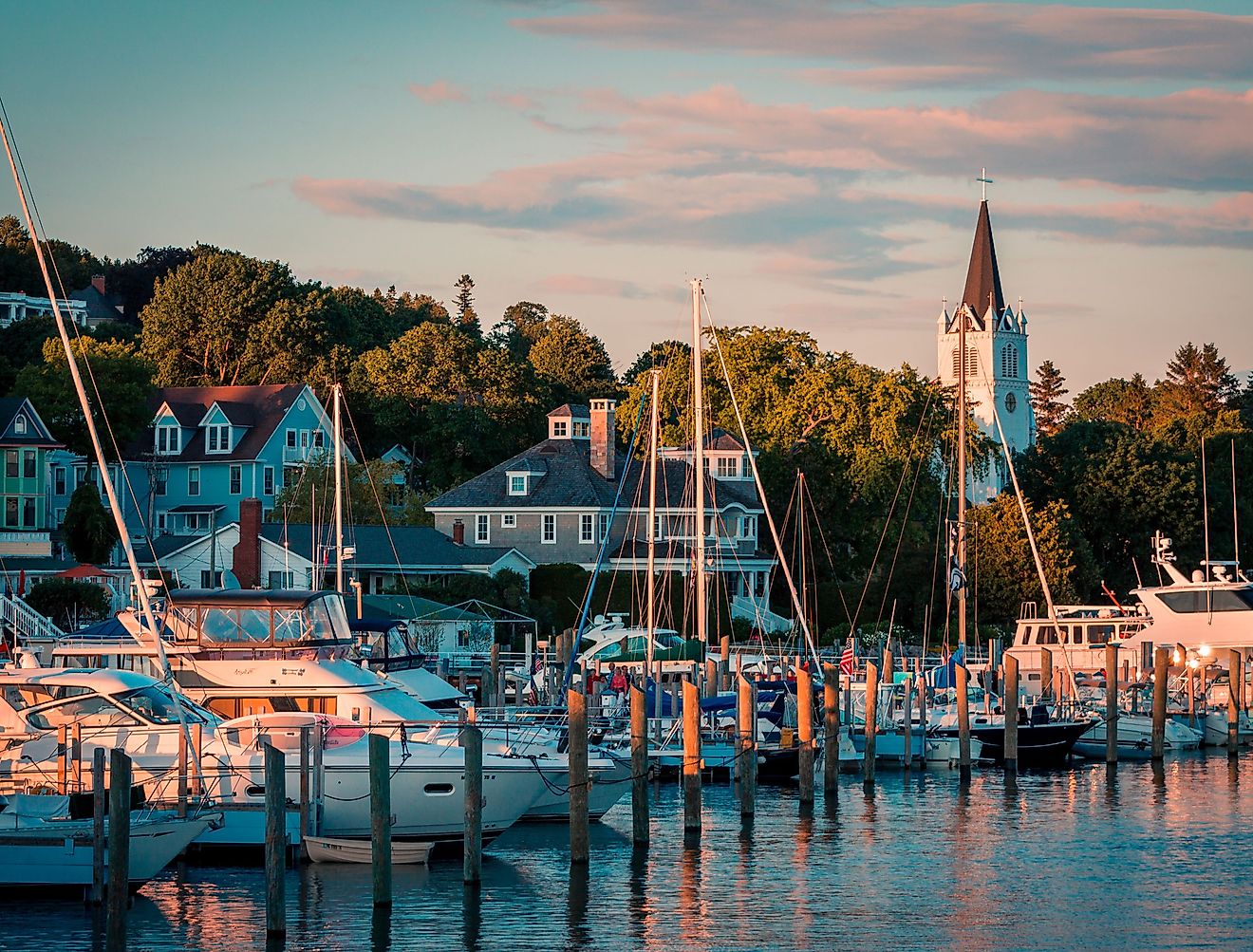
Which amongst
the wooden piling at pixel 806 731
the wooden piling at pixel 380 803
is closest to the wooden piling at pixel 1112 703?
the wooden piling at pixel 806 731

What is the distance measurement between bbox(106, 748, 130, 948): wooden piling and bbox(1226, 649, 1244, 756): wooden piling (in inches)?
1419

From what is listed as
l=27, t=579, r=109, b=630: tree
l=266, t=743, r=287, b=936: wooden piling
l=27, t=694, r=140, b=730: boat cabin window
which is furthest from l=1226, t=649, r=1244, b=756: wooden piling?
l=27, t=579, r=109, b=630: tree

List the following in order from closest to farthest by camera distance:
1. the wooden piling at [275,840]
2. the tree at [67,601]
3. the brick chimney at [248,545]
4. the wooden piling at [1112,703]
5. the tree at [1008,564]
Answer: the wooden piling at [275,840] < the wooden piling at [1112,703] < the tree at [67,601] < the brick chimney at [248,545] < the tree at [1008,564]

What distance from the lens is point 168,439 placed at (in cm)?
10350

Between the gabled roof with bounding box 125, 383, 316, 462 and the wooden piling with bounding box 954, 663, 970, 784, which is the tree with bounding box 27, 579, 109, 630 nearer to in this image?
the wooden piling with bounding box 954, 663, 970, 784

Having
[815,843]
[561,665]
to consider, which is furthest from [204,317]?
[815,843]

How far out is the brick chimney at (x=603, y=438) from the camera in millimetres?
92500

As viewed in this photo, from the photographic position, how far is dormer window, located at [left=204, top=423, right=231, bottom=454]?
10250cm

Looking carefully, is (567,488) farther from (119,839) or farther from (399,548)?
(119,839)

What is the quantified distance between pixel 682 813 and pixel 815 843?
15.0 ft

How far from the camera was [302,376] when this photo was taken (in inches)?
4702

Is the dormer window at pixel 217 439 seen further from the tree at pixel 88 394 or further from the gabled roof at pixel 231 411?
the tree at pixel 88 394

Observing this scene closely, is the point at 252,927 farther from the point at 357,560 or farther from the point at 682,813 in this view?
the point at 357,560

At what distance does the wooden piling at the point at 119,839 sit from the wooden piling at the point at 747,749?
565 inches
